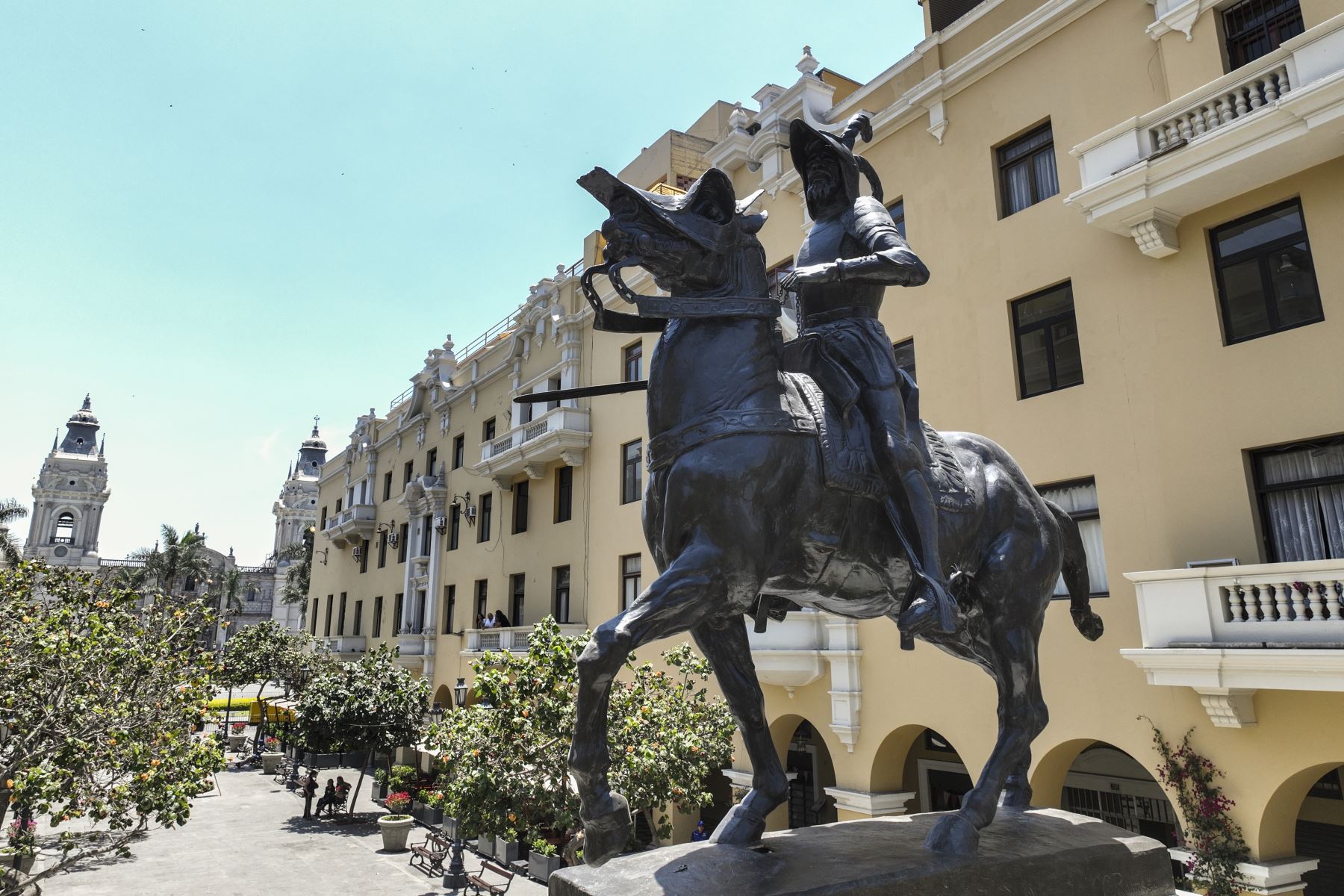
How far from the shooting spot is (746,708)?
14.5ft

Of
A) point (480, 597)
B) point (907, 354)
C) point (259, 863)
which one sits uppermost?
point (907, 354)

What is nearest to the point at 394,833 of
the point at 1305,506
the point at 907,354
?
the point at 907,354

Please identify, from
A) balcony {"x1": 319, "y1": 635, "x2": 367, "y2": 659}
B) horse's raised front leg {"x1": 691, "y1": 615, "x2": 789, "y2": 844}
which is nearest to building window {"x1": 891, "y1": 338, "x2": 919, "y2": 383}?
horse's raised front leg {"x1": 691, "y1": 615, "x2": 789, "y2": 844}

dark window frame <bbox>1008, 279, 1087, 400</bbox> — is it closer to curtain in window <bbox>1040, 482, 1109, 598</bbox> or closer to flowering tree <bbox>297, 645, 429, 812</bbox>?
curtain in window <bbox>1040, 482, 1109, 598</bbox>

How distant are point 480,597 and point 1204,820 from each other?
959 inches

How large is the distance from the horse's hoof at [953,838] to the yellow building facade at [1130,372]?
8021mm

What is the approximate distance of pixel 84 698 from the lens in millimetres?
11695

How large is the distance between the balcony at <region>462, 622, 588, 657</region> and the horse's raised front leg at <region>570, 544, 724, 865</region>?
21010 mm

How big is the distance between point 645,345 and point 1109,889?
2001 centimetres

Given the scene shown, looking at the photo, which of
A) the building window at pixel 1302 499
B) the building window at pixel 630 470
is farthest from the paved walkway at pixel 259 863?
the building window at pixel 1302 499

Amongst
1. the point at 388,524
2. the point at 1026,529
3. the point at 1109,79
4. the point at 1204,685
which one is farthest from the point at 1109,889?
the point at 388,524

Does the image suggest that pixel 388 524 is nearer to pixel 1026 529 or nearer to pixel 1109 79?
pixel 1109 79

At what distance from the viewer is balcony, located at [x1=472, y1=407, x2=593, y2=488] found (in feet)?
85.7

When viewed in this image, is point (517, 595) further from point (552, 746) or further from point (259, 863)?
point (552, 746)
